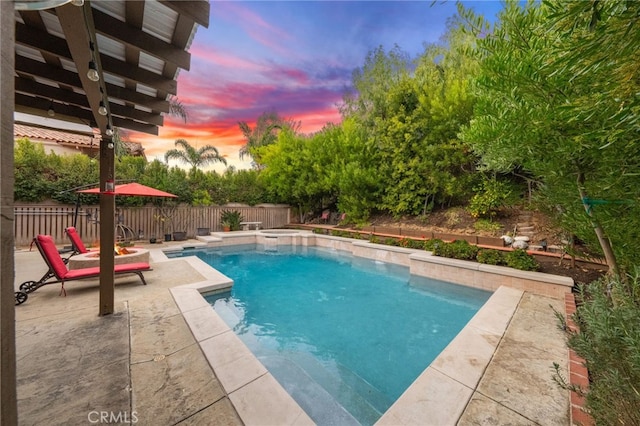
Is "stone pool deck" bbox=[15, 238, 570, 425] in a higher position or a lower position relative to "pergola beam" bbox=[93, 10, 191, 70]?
lower

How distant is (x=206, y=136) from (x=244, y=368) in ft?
58.1

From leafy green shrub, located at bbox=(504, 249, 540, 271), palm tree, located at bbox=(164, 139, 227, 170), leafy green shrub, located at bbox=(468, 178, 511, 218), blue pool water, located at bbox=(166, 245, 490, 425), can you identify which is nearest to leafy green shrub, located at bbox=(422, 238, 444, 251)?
blue pool water, located at bbox=(166, 245, 490, 425)

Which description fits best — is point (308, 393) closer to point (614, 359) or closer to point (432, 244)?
point (614, 359)

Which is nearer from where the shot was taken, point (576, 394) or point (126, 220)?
point (576, 394)

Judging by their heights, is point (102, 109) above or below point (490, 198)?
above

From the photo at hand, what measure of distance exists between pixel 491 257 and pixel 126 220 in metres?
14.5

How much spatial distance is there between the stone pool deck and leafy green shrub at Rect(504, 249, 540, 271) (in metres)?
2.05

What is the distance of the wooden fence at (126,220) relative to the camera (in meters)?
8.98

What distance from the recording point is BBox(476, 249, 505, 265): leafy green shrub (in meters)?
5.96

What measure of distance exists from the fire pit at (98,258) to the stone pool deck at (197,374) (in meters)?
1.18

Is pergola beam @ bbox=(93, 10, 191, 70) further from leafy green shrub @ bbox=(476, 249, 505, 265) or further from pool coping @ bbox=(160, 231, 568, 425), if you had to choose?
leafy green shrub @ bbox=(476, 249, 505, 265)

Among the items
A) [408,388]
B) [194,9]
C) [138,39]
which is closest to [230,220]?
[138,39]

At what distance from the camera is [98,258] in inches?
197

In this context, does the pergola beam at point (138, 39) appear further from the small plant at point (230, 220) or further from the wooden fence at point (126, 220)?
the small plant at point (230, 220)
